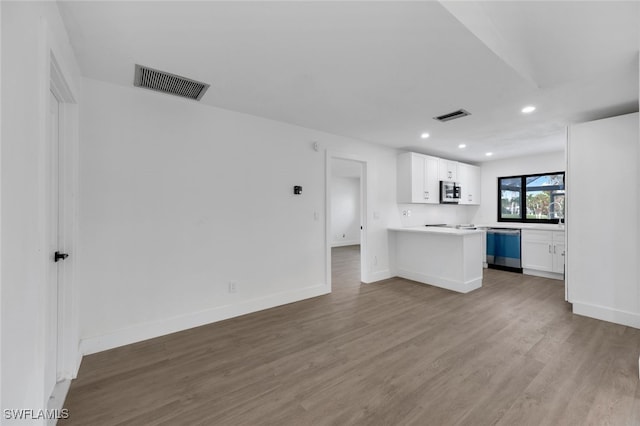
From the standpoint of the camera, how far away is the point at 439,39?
1.82m

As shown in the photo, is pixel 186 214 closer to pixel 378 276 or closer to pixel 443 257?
pixel 378 276

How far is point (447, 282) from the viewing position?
4.22m

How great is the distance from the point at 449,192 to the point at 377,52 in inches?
168

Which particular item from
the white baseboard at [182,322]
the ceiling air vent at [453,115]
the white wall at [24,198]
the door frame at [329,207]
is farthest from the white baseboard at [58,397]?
the ceiling air vent at [453,115]

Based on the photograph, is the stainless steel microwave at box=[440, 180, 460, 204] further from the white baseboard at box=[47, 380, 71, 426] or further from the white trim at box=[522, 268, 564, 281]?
the white baseboard at box=[47, 380, 71, 426]

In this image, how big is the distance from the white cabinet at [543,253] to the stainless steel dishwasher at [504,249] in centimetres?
11

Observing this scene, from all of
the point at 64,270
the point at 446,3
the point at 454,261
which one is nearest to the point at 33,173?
the point at 64,270

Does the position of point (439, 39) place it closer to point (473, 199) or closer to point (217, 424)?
point (217, 424)

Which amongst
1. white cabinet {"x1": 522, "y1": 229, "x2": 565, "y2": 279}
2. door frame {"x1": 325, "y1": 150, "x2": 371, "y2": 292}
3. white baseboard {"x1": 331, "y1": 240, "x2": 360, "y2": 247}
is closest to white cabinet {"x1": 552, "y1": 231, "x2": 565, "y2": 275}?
white cabinet {"x1": 522, "y1": 229, "x2": 565, "y2": 279}

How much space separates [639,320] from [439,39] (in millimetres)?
3626

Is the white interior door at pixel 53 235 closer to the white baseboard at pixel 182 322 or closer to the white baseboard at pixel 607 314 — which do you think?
the white baseboard at pixel 182 322

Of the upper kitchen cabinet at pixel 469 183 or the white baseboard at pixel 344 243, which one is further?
the white baseboard at pixel 344 243

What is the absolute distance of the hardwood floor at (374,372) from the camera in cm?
168

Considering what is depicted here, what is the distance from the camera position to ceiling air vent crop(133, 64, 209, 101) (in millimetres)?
2322
